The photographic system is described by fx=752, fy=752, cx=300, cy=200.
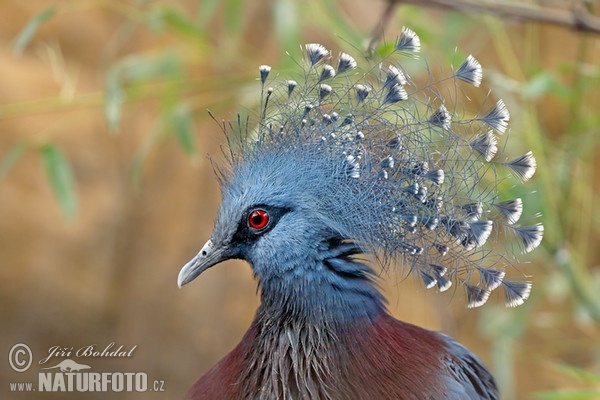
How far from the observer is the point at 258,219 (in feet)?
5.34

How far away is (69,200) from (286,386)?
3.55 ft

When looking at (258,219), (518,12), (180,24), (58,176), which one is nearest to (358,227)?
(258,219)

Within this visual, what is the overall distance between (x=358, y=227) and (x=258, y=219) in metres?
0.22

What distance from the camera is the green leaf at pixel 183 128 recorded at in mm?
2406

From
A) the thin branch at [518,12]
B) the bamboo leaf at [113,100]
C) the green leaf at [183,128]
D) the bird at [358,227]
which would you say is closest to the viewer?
the bird at [358,227]

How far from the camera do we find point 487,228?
4.97 feet

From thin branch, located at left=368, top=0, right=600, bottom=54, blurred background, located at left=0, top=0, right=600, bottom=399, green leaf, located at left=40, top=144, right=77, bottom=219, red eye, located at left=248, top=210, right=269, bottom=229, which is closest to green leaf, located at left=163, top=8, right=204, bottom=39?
green leaf, located at left=40, top=144, right=77, bottom=219

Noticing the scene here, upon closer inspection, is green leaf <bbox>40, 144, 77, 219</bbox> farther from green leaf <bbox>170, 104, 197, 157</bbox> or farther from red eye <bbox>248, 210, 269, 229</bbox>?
red eye <bbox>248, 210, 269, 229</bbox>

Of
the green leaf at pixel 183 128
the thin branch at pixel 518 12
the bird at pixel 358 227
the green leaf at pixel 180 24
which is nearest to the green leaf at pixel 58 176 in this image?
the green leaf at pixel 183 128

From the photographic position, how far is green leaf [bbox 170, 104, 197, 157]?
94.7 inches

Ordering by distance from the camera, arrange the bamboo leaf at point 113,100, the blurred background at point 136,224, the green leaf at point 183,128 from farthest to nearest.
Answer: the blurred background at point 136,224
the green leaf at point 183,128
the bamboo leaf at point 113,100

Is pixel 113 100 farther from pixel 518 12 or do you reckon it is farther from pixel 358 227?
pixel 518 12

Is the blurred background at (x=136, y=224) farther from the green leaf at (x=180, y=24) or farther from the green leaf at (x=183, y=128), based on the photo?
the green leaf at (x=183, y=128)

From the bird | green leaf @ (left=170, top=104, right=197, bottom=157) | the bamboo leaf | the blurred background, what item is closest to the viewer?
the bird
